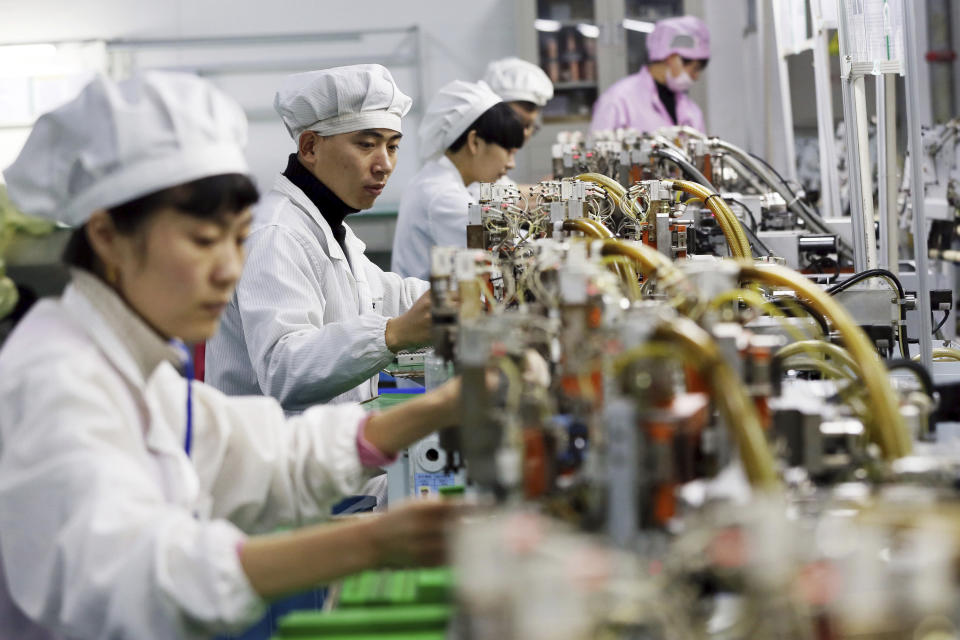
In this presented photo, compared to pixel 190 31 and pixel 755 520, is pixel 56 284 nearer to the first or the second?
pixel 755 520

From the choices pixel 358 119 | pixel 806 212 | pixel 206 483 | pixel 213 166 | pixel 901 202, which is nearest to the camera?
pixel 213 166

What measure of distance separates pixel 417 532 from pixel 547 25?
6.47 meters

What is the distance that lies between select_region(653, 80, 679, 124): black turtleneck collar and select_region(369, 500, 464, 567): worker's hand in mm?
5451

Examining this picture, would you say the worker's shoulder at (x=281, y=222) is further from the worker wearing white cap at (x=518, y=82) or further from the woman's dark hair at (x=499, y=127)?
the worker wearing white cap at (x=518, y=82)

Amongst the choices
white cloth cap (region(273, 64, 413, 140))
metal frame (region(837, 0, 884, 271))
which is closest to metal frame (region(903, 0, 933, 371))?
metal frame (region(837, 0, 884, 271))

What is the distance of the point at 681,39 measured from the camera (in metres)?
6.26

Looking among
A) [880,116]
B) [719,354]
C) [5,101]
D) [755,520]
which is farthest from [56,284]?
[5,101]

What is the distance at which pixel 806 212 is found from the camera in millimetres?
3834

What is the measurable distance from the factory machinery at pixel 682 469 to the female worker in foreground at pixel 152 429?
15cm

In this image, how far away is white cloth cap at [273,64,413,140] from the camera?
8.73 ft

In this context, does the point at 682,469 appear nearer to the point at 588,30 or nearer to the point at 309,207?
Result: the point at 309,207

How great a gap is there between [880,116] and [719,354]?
2383mm

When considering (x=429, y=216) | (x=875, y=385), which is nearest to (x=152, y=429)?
(x=875, y=385)

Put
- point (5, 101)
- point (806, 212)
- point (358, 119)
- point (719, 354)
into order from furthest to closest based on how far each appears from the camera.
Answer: point (5, 101) < point (806, 212) < point (358, 119) < point (719, 354)
